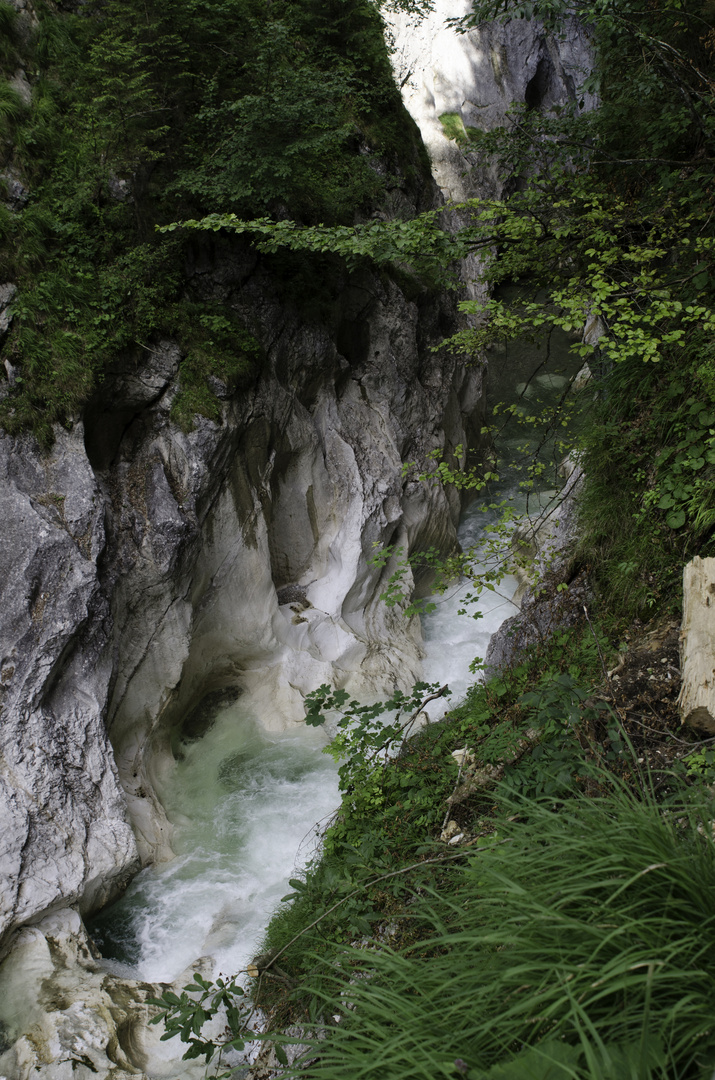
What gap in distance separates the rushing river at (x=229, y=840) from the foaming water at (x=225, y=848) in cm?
1

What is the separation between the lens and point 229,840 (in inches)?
262

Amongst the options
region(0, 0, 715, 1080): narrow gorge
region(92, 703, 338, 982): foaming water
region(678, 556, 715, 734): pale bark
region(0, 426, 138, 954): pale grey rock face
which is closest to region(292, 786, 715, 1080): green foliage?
region(0, 0, 715, 1080): narrow gorge

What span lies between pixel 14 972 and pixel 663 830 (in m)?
5.38

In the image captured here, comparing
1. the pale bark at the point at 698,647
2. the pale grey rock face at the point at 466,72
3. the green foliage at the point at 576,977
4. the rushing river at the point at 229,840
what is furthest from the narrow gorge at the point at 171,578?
the pale grey rock face at the point at 466,72

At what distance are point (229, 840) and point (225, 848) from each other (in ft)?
0.35

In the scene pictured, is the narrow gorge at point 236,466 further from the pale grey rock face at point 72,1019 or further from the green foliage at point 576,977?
the green foliage at point 576,977

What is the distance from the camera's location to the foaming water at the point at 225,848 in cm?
557

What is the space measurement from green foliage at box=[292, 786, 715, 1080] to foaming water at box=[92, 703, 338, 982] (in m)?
4.28

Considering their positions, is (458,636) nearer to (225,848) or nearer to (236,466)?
(236,466)

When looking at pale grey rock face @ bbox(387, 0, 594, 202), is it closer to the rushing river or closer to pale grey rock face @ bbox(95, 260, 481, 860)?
pale grey rock face @ bbox(95, 260, 481, 860)

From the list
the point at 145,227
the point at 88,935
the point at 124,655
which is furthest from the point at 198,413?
the point at 88,935

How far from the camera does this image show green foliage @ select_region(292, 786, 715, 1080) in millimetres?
1422

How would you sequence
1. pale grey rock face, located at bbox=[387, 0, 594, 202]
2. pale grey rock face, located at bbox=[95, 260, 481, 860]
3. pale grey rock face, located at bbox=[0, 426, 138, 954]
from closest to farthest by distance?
pale grey rock face, located at bbox=[0, 426, 138, 954]
pale grey rock face, located at bbox=[95, 260, 481, 860]
pale grey rock face, located at bbox=[387, 0, 594, 202]

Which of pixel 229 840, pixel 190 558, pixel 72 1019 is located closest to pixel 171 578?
pixel 190 558
